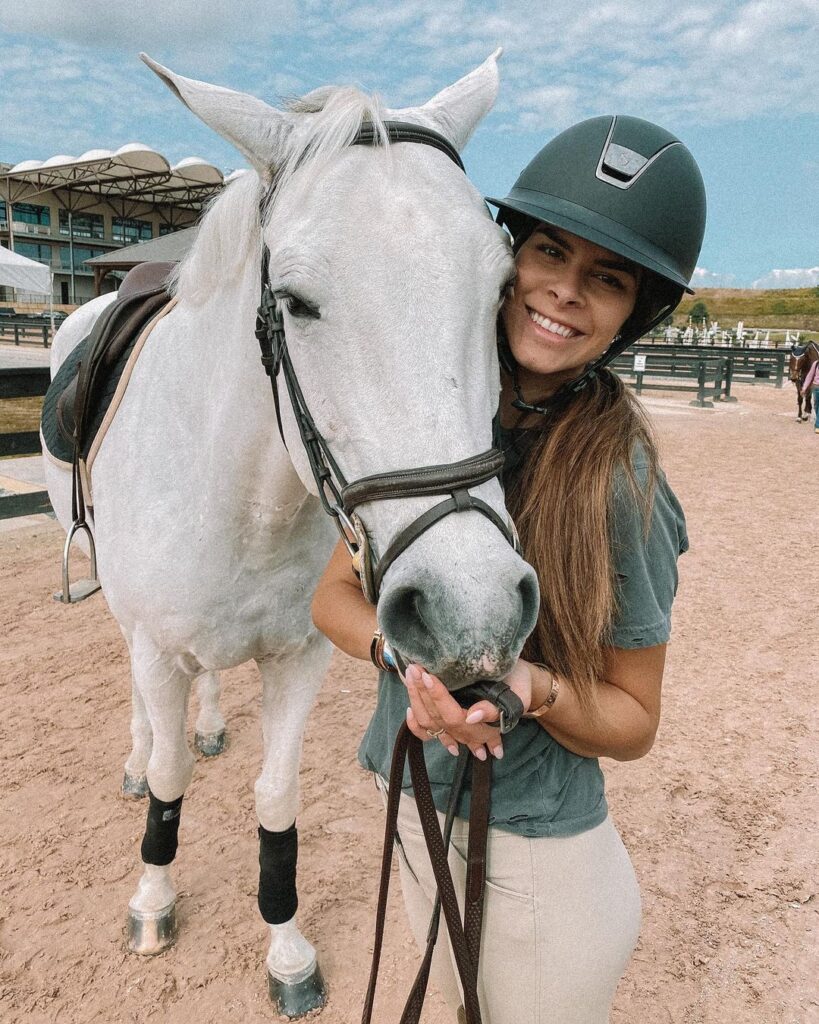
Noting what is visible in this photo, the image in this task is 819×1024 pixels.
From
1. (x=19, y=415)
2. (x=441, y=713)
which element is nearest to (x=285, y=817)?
(x=441, y=713)

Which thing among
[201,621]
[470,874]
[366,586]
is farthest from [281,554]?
[470,874]

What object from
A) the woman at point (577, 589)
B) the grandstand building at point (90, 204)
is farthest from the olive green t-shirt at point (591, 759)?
the grandstand building at point (90, 204)

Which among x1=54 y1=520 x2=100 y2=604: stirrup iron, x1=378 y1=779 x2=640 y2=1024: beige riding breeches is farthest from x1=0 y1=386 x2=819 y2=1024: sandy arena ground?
x1=378 y1=779 x2=640 y2=1024: beige riding breeches

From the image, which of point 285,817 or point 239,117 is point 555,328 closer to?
point 239,117

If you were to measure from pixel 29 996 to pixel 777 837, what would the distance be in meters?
2.89

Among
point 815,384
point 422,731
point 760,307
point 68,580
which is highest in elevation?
point 760,307

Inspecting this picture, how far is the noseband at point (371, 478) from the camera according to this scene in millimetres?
1074

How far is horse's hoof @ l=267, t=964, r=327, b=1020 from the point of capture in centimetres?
221

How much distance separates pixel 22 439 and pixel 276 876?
5.49 meters

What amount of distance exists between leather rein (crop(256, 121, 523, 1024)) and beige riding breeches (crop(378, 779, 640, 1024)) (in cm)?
7

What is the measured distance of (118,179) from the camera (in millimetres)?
34438

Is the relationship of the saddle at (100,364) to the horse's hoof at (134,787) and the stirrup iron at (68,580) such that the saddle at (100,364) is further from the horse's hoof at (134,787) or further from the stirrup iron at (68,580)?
the horse's hoof at (134,787)

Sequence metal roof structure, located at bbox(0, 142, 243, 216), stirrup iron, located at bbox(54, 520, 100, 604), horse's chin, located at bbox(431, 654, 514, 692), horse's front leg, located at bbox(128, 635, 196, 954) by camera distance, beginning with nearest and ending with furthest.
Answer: horse's chin, located at bbox(431, 654, 514, 692) < horse's front leg, located at bbox(128, 635, 196, 954) < stirrup iron, located at bbox(54, 520, 100, 604) < metal roof structure, located at bbox(0, 142, 243, 216)

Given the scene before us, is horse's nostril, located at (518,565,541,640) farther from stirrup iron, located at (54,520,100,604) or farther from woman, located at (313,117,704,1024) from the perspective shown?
stirrup iron, located at (54,520,100,604)
